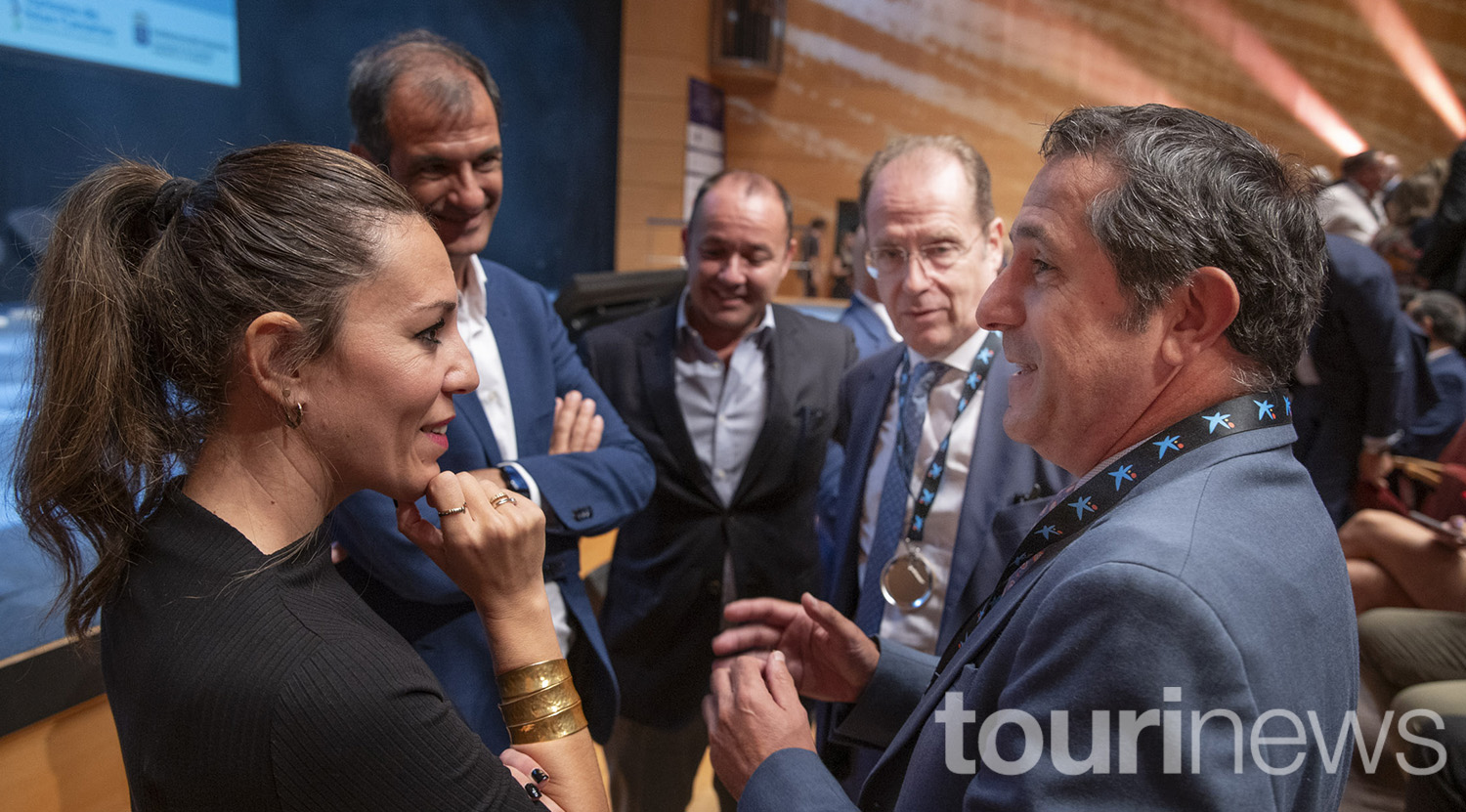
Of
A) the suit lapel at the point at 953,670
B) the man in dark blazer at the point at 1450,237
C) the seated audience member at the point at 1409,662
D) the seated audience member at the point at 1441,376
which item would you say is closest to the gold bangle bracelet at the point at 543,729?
the suit lapel at the point at 953,670

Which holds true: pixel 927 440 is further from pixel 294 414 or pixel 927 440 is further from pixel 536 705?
pixel 294 414

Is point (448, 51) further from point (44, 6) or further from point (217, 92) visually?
point (217, 92)

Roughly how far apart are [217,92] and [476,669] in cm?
284

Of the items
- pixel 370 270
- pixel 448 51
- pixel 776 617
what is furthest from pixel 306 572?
pixel 448 51

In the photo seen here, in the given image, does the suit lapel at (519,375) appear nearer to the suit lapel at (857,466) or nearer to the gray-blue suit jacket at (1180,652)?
the suit lapel at (857,466)

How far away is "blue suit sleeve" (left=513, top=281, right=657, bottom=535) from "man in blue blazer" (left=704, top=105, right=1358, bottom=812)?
1.97 ft

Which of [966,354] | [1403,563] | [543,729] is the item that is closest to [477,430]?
[543,729]

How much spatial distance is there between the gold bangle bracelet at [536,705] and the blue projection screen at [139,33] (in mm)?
2216

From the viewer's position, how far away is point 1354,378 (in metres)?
3.68

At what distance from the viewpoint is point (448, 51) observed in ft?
5.74

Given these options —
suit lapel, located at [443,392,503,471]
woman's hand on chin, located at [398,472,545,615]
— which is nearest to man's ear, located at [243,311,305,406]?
woman's hand on chin, located at [398,472,545,615]

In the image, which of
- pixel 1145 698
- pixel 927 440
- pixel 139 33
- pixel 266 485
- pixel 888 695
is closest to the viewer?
pixel 1145 698

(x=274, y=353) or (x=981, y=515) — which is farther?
(x=981, y=515)

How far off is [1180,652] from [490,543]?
774mm
